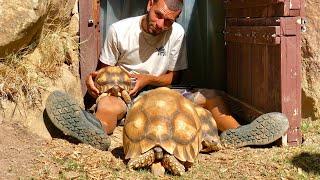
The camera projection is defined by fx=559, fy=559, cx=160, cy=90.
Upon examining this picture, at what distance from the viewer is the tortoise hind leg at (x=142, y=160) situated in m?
4.19

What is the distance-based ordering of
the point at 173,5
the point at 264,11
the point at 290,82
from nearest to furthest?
the point at 290,82
the point at 264,11
the point at 173,5

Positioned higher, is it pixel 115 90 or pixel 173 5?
pixel 173 5

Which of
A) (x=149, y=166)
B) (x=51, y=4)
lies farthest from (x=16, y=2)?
(x=149, y=166)

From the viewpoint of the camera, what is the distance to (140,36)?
620 centimetres

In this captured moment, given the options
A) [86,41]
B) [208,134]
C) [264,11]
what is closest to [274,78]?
[264,11]

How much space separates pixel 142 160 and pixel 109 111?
1.41m

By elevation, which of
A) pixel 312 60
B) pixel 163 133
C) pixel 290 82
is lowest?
pixel 163 133

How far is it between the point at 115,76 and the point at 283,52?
1730 mm

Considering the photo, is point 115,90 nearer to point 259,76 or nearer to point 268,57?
point 259,76

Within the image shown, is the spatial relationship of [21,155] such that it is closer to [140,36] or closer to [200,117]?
[200,117]

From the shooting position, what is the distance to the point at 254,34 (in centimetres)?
545

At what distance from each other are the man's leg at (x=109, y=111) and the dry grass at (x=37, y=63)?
567mm

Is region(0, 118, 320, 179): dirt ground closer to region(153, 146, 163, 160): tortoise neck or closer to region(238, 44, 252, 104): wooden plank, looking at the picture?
region(153, 146, 163, 160): tortoise neck

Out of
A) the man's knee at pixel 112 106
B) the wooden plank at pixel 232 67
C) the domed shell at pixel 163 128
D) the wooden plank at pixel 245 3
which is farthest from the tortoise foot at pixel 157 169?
the wooden plank at pixel 232 67
